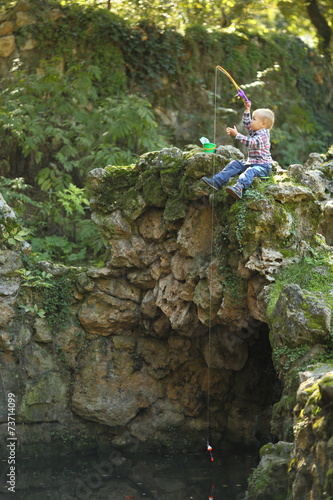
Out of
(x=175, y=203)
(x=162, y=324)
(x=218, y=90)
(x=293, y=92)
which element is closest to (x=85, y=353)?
(x=162, y=324)

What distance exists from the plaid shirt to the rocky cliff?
30 centimetres

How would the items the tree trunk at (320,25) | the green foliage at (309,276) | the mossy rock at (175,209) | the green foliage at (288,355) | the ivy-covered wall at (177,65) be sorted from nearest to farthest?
1. the green foliage at (288,355)
2. the green foliage at (309,276)
3. the mossy rock at (175,209)
4. the ivy-covered wall at (177,65)
5. the tree trunk at (320,25)

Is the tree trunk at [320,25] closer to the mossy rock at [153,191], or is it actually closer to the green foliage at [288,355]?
the mossy rock at [153,191]

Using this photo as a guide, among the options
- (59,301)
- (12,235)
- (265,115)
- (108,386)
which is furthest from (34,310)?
(265,115)

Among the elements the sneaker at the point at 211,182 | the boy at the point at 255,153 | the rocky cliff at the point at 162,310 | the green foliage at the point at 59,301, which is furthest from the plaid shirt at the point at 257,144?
the green foliage at the point at 59,301

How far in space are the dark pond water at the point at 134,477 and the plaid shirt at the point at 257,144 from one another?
3979mm

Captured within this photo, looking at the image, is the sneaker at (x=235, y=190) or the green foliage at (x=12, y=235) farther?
the green foliage at (x=12, y=235)

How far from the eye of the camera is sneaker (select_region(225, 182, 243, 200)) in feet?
24.3

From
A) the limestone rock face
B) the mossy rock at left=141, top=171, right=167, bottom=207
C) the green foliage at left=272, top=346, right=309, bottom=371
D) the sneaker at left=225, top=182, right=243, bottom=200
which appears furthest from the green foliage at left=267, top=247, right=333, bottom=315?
the limestone rock face

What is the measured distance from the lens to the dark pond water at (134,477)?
817 centimetres

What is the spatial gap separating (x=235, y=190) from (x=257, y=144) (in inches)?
27.9

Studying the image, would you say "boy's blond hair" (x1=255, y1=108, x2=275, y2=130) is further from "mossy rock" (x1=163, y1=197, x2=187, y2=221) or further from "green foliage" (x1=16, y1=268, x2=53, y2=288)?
"green foliage" (x1=16, y1=268, x2=53, y2=288)

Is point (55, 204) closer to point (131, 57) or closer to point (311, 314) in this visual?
point (131, 57)

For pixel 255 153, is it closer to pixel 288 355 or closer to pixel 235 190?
pixel 235 190
